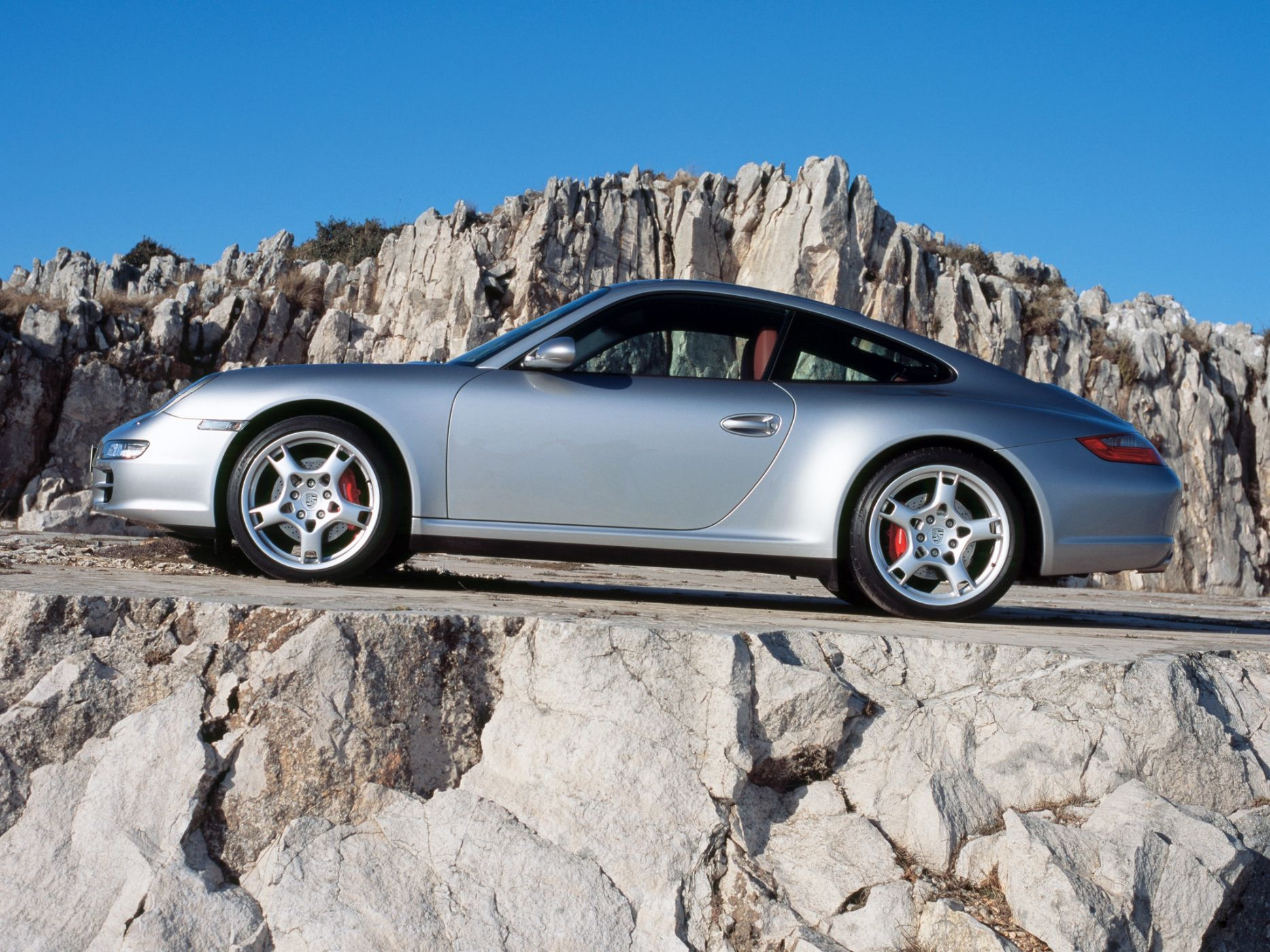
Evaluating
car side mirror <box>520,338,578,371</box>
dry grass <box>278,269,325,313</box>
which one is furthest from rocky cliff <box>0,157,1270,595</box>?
car side mirror <box>520,338,578,371</box>

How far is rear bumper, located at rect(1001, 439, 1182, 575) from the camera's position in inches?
155

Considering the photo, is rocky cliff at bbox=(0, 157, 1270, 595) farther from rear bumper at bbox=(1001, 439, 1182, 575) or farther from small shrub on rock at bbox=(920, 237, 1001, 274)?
rear bumper at bbox=(1001, 439, 1182, 575)

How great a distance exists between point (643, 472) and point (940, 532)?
1.18m

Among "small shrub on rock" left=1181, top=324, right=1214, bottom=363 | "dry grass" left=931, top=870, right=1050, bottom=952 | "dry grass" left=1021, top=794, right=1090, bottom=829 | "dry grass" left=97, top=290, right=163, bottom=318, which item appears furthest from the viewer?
"small shrub on rock" left=1181, top=324, right=1214, bottom=363

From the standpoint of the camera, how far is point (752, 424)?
12.6 ft

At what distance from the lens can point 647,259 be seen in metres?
31.2

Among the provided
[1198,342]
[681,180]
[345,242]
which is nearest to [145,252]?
[345,242]

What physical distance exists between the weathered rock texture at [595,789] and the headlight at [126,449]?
1.24 meters

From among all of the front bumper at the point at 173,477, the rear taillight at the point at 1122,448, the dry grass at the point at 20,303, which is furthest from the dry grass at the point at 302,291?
the rear taillight at the point at 1122,448

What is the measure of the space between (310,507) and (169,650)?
1.18 metres

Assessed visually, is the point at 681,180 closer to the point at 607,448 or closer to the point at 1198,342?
the point at 1198,342

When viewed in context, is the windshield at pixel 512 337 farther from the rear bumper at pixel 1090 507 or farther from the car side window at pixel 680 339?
the rear bumper at pixel 1090 507

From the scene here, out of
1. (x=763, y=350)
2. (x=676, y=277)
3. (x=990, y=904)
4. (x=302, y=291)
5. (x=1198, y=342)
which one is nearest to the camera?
(x=990, y=904)

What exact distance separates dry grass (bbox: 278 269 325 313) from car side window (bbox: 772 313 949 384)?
94.6 feet
